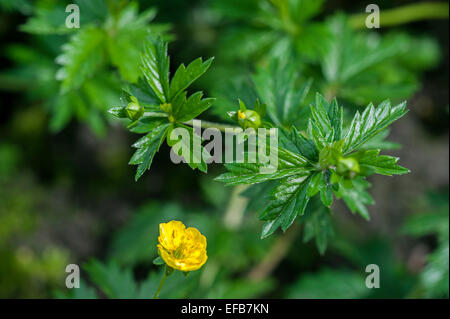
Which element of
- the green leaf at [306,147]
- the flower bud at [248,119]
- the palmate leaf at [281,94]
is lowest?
the green leaf at [306,147]

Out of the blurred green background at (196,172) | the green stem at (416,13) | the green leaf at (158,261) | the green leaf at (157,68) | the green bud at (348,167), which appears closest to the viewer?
the green bud at (348,167)

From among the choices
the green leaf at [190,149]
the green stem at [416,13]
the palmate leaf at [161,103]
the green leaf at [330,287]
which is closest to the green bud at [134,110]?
the palmate leaf at [161,103]

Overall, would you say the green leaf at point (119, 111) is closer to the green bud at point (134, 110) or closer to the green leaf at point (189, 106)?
the green bud at point (134, 110)

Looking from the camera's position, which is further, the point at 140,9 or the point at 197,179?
the point at 197,179

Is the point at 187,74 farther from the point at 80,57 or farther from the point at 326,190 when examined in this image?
the point at 80,57

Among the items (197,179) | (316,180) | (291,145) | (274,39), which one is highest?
(274,39)

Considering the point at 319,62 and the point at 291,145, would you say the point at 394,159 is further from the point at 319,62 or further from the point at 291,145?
the point at 319,62
